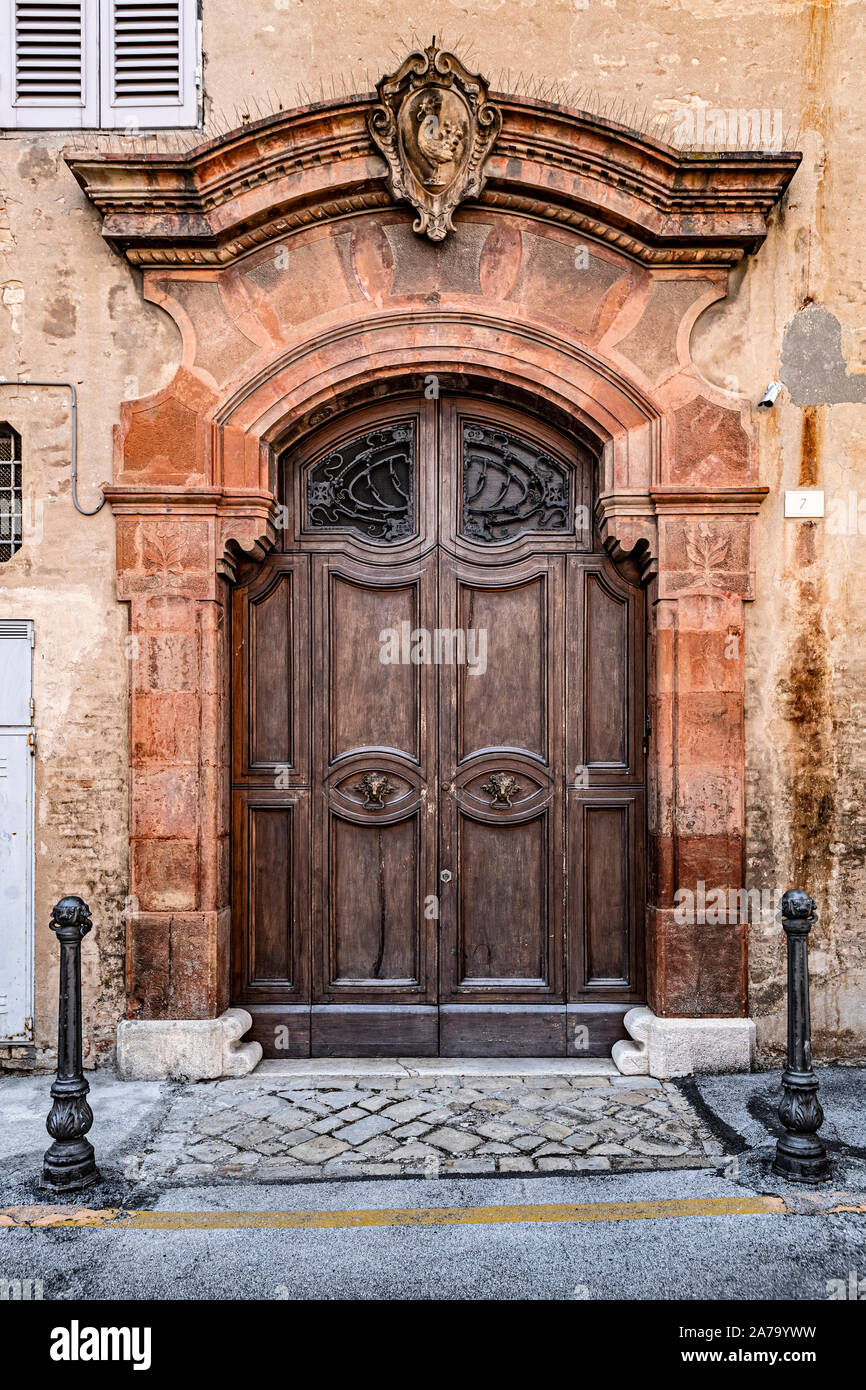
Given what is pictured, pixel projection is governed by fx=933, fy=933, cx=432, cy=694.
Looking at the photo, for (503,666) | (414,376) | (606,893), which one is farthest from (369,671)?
(606,893)

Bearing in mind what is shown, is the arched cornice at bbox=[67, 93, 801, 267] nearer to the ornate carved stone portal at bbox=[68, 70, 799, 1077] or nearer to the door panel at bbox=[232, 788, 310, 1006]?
the ornate carved stone portal at bbox=[68, 70, 799, 1077]

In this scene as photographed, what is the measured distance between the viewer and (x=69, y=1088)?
3.79 metres

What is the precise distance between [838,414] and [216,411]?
3353mm

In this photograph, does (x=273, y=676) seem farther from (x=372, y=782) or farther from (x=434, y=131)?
(x=434, y=131)

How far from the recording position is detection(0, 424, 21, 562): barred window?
514 cm

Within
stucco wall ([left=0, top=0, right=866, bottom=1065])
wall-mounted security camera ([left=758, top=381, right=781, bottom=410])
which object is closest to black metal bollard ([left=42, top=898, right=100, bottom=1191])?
stucco wall ([left=0, top=0, right=866, bottom=1065])

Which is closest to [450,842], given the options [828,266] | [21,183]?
[828,266]

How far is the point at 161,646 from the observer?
497cm

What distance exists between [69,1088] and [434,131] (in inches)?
189

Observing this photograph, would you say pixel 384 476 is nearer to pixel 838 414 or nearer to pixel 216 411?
pixel 216 411

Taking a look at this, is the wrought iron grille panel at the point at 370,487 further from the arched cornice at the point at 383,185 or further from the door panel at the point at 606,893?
the door panel at the point at 606,893

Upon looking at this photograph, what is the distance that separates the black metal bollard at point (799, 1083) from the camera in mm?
3730

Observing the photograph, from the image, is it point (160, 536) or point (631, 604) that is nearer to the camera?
point (160, 536)

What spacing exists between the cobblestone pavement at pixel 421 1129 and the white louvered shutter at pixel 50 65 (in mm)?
5244
